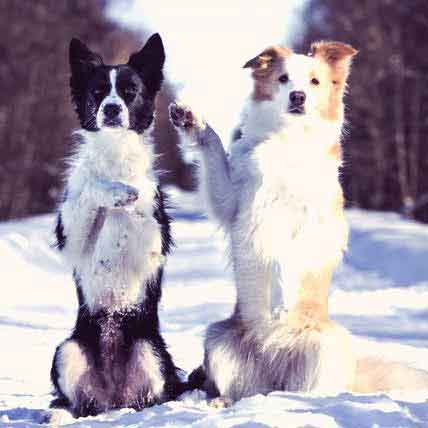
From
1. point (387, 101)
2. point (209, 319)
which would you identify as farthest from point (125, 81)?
point (387, 101)

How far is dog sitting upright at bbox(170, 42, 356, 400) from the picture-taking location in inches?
173

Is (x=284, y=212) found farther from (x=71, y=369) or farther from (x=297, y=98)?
(x=71, y=369)

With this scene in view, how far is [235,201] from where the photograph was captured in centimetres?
457

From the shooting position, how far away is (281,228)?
4.46m

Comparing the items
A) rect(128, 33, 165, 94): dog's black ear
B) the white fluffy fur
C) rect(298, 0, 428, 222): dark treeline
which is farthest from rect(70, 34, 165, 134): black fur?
rect(298, 0, 428, 222): dark treeline

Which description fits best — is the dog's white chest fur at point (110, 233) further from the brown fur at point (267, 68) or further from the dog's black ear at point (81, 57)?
the brown fur at point (267, 68)

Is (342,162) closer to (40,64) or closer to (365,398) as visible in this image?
(365,398)

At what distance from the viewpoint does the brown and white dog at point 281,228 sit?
14.4ft

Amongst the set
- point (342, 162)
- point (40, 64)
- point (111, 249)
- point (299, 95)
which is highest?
point (40, 64)

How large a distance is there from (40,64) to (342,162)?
25482mm

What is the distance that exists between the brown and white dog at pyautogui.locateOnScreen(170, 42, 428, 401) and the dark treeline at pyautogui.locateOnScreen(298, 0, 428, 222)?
2013 centimetres

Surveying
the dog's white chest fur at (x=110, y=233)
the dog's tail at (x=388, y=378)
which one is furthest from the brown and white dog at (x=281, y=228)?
the dog's white chest fur at (x=110, y=233)

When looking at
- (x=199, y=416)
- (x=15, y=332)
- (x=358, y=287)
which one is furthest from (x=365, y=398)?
(x=358, y=287)

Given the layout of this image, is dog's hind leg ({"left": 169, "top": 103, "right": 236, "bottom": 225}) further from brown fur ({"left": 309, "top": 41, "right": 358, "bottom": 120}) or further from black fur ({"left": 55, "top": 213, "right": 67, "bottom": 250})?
black fur ({"left": 55, "top": 213, "right": 67, "bottom": 250})
